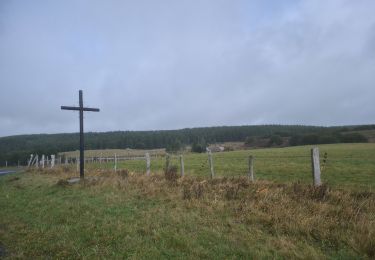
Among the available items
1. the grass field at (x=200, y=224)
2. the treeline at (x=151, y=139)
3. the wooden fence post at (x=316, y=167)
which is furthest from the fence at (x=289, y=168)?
the treeline at (x=151, y=139)

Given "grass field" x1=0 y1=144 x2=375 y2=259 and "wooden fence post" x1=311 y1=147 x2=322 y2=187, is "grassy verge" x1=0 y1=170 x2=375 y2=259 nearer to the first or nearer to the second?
"grass field" x1=0 y1=144 x2=375 y2=259

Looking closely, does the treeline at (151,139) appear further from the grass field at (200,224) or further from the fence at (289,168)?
the grass field at (200,224)

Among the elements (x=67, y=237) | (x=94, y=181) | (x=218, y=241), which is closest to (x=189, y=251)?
(x=218, y=241)

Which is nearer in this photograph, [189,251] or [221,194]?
[189,251]

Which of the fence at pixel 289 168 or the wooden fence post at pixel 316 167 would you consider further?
the fence at pixel 289 168

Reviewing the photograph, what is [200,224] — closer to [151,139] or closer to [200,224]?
[200,224]

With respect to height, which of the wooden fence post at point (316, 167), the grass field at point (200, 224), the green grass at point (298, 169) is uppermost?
the wooden fence post at point (316, 167)

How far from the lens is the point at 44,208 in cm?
1090

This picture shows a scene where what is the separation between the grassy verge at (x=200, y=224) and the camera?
238 inches

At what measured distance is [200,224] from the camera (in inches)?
305

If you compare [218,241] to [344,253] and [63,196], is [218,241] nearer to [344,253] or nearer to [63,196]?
[344,253]

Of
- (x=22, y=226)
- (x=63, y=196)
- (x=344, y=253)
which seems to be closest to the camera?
(x=344, y=253)

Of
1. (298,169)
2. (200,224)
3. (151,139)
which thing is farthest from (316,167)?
(151,139)

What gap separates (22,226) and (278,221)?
6.41 meters
